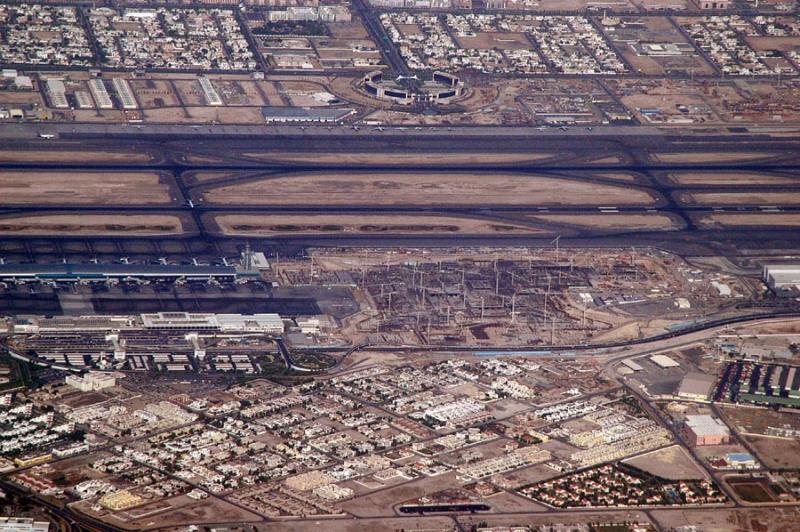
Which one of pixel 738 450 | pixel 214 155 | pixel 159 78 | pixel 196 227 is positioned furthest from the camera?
pixel 159 78

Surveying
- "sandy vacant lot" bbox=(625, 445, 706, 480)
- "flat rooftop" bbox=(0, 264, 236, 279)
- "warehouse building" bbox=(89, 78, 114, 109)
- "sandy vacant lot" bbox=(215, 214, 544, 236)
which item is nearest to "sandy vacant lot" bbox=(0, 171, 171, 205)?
"sandy vacant lot" bbox=(215, 214, 544, 236)

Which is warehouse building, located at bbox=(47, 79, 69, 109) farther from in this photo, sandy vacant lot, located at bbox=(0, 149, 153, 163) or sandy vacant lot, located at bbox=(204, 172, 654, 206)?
sandy vacant lot, located at bbox=(204, 172, 654, 206)

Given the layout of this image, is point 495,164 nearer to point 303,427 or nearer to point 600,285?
point 600,285

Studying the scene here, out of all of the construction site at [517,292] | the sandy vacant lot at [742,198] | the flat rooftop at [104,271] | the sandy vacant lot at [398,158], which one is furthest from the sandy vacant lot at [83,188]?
the sandy vacant lot at [742,198]

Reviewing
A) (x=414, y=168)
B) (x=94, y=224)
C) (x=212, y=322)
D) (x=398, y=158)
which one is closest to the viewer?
(x=212, y=322)

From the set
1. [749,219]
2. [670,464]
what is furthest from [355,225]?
[670,464]

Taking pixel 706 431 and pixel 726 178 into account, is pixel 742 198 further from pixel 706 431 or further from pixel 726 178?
pixel 706 431

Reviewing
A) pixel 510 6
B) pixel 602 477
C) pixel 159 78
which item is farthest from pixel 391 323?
pixel 510 6
